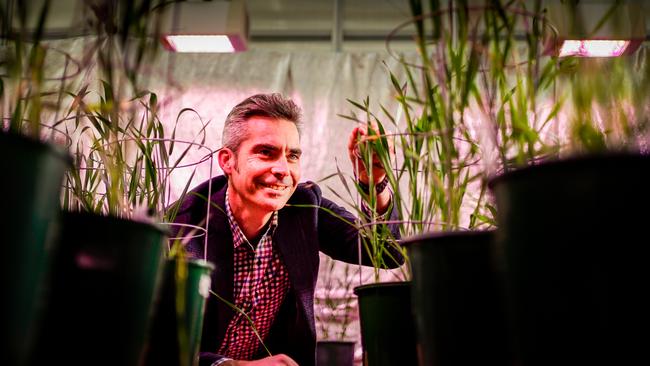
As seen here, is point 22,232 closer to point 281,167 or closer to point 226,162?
point 281,167

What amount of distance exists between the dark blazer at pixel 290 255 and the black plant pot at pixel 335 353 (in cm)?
9

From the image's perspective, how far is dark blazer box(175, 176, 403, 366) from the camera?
5.95 feet

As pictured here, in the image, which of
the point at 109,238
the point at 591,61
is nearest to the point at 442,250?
the point at 591,61

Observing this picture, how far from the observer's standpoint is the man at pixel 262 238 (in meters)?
1.90

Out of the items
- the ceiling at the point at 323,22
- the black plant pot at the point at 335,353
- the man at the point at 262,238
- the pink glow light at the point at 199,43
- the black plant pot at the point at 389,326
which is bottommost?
the black plant pot at the point at 335,353

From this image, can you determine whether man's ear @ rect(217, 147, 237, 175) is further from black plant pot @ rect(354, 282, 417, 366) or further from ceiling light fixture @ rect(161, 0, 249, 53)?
black plant pot @ rect(354, 282, 417, 366)

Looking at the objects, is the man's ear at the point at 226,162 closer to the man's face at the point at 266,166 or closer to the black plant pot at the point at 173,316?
the man's face at the point at 266,166

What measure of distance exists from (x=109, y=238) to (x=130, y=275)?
49mm

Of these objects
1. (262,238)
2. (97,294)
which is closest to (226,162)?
(262,238)

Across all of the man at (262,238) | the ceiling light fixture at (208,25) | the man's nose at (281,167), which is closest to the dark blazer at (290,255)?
the man at (262,238)

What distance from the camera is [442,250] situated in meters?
0.67

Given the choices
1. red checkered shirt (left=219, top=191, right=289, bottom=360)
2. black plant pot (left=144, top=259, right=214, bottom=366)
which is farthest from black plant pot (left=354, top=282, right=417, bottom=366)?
red checkered shirt (left=219, top=191, right=289, bottom=360)

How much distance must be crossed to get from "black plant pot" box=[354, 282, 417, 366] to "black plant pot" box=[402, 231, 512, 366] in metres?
0.21

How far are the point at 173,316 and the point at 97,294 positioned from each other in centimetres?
30
